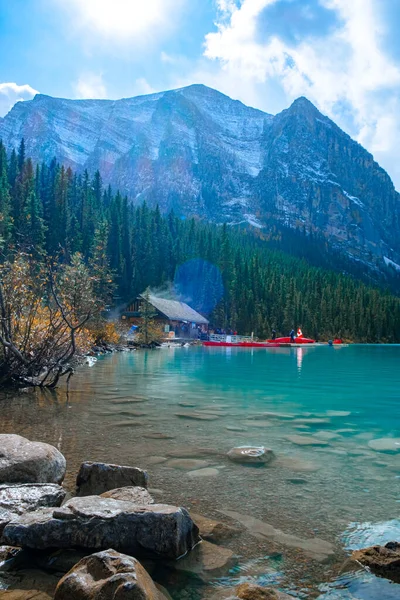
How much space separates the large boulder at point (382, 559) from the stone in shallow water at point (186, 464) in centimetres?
328

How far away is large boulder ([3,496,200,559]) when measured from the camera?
4199 mm

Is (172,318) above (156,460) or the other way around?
above

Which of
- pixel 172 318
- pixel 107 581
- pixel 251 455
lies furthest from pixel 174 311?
pixel 107 581

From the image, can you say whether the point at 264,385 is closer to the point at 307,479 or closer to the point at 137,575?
the point at 307,479

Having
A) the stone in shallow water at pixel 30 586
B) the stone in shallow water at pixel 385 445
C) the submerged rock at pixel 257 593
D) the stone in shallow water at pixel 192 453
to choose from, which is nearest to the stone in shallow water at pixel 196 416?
the stone in shallow water at pixel 192 453

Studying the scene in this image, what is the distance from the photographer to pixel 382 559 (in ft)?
14.1

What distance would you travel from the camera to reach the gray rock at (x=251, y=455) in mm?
7738

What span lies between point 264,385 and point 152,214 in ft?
331

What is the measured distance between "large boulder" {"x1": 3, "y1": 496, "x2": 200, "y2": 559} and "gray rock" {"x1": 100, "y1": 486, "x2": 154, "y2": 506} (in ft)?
2.42

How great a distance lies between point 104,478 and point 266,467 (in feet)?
9.36

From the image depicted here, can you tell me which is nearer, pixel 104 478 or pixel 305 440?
pixel 104 478

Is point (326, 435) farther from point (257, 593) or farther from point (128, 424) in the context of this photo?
point (257, 593)

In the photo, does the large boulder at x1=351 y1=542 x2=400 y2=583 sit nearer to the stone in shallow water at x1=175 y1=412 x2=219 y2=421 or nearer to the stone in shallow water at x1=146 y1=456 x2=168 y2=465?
the stone in shallow water at x1=146 y1=456 x2=168 y2=465

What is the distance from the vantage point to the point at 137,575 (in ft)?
11.1
